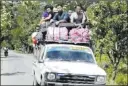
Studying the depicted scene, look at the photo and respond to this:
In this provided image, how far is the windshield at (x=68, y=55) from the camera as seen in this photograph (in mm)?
12391

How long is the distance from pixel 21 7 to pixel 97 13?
63.8 meters

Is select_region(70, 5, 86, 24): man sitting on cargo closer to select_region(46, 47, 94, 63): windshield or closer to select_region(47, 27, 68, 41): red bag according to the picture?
select_region(47, 27, 68, 41): red bag

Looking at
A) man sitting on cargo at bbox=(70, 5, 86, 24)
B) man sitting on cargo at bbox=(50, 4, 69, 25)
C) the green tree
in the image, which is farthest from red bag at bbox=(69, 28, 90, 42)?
the green tree

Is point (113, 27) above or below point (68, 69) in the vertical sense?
below

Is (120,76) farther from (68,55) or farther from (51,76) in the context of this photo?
(51,76)

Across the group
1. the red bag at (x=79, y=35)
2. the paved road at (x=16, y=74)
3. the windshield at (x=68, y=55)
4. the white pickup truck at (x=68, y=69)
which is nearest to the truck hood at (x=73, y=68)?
the white pickup truck at (x=68, y=69)

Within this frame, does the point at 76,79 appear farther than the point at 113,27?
No

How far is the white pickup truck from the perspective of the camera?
11086 mm

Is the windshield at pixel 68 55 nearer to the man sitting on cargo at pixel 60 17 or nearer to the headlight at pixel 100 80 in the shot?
the headlight at pixel 100 80

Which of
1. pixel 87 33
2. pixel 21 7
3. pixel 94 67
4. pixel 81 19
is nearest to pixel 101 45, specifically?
pixel 81 19

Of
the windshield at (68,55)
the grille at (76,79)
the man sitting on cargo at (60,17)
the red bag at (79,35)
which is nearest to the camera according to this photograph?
the grille at (76,79)

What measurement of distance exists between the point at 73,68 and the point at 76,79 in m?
0.34

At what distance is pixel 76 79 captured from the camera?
11078 mm

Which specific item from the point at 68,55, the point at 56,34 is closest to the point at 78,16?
the point at 56,34
